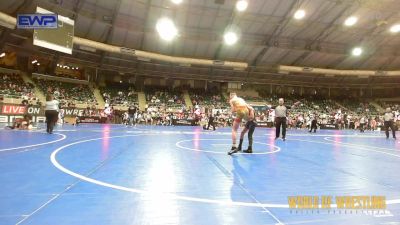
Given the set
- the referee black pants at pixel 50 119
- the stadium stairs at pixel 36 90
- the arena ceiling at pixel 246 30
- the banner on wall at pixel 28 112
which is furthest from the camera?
the stadium stairs at pixel 36 90

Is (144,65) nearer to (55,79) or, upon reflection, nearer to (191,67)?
(191,67)

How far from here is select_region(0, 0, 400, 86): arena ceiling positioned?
28219 millimetres

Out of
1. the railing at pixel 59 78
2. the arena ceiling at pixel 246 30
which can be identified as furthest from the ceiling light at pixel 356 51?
the railing at pixel 59 78

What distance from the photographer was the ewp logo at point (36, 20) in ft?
42.6

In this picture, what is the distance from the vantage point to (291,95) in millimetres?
49938

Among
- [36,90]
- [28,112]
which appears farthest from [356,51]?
[36,90]

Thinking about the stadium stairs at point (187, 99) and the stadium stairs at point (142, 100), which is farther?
the stadium stairs at point (187, 99)

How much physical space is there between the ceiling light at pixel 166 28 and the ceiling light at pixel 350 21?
19.0m

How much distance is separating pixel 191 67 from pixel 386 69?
1196 inches

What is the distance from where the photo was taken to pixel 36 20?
44.0ft

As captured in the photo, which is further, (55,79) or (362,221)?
(55,79)

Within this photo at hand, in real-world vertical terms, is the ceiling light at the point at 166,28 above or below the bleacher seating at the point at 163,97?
above

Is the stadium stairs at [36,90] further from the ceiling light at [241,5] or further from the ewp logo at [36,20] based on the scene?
the ceiling light at [241,5]

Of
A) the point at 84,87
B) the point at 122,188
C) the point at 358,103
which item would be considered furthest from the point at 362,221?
the point at 358,103
